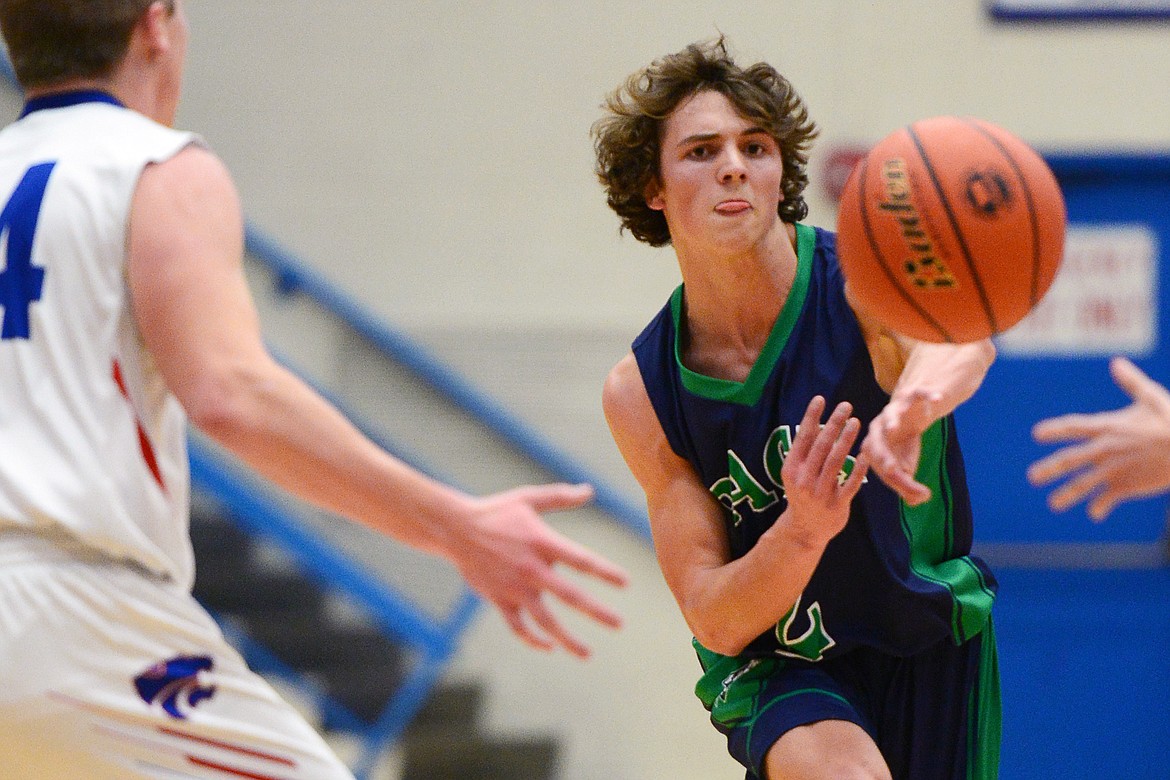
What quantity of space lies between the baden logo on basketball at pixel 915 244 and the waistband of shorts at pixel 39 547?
1.38 meters

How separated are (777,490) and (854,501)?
0.15 m

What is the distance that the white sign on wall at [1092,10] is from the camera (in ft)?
20.6

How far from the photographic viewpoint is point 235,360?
6.14ft

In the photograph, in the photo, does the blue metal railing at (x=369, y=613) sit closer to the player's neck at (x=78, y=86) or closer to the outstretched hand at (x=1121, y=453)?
the player's neck at (x=78, y=86)

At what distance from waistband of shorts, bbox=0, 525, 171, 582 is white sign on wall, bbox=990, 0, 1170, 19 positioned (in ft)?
17.1

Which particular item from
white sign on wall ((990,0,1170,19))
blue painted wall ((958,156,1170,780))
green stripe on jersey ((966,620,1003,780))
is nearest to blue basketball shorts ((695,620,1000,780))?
green stripe on jersey ((966,620,1003,780))

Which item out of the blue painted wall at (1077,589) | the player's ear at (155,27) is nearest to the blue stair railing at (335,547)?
the blue painted wall at (1077,589)

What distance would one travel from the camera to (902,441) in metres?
2.28

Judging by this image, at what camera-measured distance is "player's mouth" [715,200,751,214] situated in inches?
114

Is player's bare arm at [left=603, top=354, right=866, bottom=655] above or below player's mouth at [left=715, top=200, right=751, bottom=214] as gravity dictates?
below

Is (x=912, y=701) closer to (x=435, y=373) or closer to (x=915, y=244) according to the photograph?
(x=915, y=244)

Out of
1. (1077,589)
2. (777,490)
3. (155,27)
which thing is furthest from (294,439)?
(1077,589)

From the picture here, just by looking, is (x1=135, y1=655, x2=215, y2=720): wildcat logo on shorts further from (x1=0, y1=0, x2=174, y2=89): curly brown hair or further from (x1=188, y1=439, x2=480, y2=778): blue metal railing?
(x1=188, y1=439, x2=480, y2=778): blue metal railing

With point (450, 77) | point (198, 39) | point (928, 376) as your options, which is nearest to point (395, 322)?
point (450, 77)
